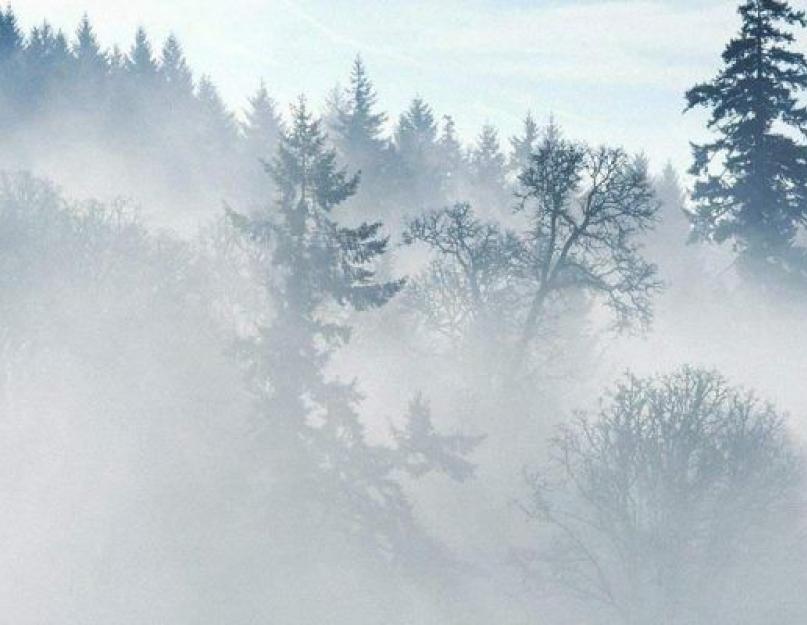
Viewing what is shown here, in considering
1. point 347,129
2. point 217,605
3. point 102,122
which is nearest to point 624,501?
point 217,605

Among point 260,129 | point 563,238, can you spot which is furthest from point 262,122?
point 563,238

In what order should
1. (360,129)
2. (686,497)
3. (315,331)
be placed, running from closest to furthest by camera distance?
(686,497) < (315,331) < (360,129)

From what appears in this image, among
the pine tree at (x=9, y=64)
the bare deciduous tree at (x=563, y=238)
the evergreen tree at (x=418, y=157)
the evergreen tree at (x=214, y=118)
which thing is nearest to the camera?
the bare deciduous tree at (x=563, y=238)

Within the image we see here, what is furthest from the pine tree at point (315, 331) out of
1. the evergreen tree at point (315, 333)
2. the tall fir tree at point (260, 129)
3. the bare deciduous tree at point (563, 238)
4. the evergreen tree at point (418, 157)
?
the tall fir tree at point (260, 129)

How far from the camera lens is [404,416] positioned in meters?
30.1

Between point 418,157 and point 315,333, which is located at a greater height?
point 418,157

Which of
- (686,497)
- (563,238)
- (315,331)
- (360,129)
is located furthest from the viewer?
(360,129)

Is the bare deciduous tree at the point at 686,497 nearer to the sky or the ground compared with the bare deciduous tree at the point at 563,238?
nearer to the ground

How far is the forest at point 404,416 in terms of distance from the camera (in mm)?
27625

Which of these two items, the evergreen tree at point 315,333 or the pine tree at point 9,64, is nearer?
the evergreen tree at point 315,333

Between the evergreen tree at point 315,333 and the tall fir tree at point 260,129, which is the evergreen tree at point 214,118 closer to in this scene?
the tall fir tree at point 260,129

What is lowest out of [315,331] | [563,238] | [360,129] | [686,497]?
[686,497]

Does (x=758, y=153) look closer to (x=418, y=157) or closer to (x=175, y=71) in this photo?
(x=418, y=157)

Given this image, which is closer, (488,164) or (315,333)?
(315,333)
